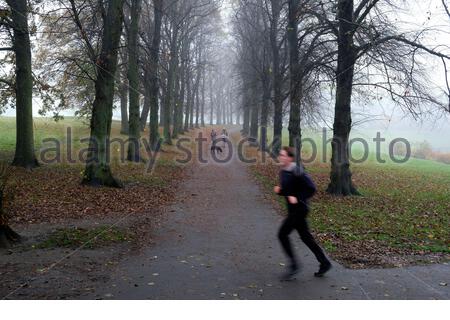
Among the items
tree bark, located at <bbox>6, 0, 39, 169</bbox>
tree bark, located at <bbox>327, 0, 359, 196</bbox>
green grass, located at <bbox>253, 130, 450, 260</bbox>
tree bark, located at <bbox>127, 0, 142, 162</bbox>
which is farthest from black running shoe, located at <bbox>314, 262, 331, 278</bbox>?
tree bark, located at <bbox>127, 0, 142, 162</bbox>

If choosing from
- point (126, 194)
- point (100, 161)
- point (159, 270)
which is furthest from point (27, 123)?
point (159, 270)

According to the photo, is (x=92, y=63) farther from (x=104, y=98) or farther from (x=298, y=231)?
(x=298, y=231)

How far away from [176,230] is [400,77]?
28.8ft

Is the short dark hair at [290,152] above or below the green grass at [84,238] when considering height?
above

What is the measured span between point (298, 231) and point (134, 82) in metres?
16.9

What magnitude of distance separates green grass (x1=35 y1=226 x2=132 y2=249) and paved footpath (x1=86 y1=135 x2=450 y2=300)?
34.7 inches

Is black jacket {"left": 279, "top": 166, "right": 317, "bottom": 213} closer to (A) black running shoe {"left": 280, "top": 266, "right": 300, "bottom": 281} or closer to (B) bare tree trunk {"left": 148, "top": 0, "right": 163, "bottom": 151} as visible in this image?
(A) black running shoe {"left": 280, "top": 266, "right": 300, "bottom": 281}

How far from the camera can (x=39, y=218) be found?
10.8 metres

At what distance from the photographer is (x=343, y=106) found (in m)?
15.7

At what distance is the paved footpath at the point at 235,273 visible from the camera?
614 cm

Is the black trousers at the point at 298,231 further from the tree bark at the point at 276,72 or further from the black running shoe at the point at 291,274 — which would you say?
the tree bark at the point at 276,72

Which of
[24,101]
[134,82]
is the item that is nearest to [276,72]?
[134,82]

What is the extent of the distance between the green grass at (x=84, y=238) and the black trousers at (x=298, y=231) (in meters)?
3.80

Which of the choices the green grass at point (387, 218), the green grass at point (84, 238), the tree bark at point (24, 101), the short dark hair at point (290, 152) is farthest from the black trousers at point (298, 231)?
the tree bark at point (24, 101)
